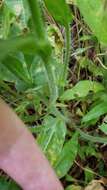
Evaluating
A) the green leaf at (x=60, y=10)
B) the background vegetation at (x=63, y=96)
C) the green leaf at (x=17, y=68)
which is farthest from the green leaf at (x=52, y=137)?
the green leaf at (x=60, y=10)

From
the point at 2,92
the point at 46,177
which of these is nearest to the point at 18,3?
the point at 2,92

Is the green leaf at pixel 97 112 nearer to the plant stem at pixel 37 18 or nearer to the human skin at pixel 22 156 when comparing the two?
the human skin at pixel 22 156

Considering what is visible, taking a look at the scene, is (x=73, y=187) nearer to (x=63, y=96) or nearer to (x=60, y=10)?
(x=63, y=96)

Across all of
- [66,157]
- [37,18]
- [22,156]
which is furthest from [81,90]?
[37,18]

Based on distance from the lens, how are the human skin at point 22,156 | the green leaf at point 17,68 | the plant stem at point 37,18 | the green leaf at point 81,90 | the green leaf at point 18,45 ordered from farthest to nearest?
the green leaf at point 81,90, the green leaf at point 17,68, the human skin at point 22,156, the plant stem at point 37,18, the green leaf at point 18,45

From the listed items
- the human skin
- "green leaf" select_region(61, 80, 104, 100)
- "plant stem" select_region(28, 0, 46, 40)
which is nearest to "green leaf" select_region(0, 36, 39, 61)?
"plant stem" select_region(28, 0, 46, 40)

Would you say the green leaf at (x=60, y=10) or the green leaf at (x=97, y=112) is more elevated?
the green leaf at (x=60, y=10)

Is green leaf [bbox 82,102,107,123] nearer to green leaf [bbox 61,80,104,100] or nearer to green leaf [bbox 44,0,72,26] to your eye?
green leaf [bbox 61,80,104,100]
